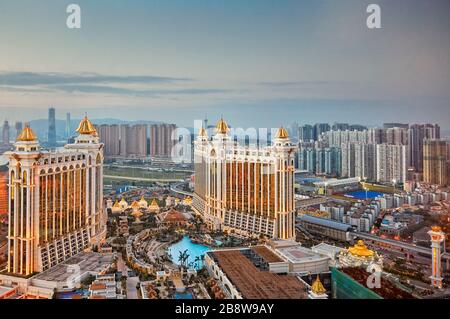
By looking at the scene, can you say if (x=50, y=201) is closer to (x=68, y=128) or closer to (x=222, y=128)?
(x=68, y=128)

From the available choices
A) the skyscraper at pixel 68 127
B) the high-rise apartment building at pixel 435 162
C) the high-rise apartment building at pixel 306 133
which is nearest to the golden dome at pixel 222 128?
the high-rise apartment building at pixel 306 133

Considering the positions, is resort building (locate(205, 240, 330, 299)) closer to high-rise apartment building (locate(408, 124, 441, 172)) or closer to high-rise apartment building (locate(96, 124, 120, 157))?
high-rise apartment building (locate(408, 124, 441, 172))

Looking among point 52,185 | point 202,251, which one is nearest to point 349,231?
point 202,251

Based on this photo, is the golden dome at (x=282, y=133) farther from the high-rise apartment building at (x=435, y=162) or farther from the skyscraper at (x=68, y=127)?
the skyscraper at (x=68, y=127)

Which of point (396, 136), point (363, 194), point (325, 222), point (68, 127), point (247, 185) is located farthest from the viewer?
point (363, 194)

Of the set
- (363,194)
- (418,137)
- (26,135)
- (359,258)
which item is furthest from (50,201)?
(363,194)

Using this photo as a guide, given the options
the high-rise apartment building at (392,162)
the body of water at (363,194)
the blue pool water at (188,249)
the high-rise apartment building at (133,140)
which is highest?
the high-rise apartment building at (133,140)

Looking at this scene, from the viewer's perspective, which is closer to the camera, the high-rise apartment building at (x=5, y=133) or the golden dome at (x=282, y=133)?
the high-rise apartment building at (x=5, y=133)

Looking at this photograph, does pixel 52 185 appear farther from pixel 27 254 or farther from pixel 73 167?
pixel 27 254
